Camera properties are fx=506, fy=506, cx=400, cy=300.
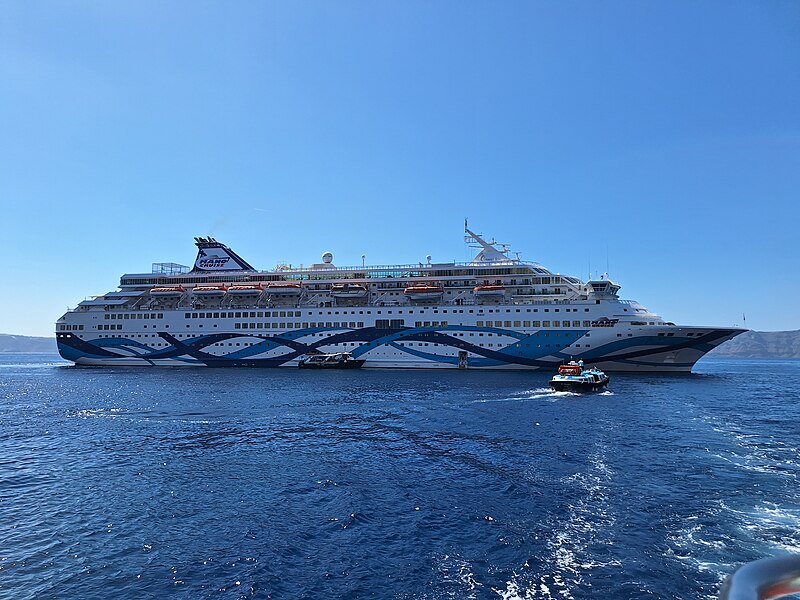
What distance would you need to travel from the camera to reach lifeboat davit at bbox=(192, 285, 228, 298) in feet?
224

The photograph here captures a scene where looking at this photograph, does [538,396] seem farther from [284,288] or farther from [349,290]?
[284,288]

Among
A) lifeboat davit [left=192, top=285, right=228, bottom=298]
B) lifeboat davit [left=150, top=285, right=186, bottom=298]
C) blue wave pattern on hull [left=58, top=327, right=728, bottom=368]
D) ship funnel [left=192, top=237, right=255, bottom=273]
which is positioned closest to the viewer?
blue wave pattern on hull [left=58, top=327, right=728, bottom=368]

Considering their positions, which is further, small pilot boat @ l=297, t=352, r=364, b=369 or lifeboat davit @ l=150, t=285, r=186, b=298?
lifeboat davit @ l=150, t=285, r=186, b=298

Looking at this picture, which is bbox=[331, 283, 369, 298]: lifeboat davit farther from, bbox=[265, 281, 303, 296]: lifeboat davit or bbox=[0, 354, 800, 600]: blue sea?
bbox=[0, 354, 800, 600]: blue sea

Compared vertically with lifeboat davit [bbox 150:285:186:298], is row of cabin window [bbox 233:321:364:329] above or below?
below

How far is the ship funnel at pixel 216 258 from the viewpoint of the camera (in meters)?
74.6

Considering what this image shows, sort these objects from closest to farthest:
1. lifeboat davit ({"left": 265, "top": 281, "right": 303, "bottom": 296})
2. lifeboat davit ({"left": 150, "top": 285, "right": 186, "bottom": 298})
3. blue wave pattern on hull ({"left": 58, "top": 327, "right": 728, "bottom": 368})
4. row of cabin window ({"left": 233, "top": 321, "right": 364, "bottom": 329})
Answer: blue wave pattern on hull ({"left": 58, "top": 327, "right": 728, "bottom": 368})
row of cabin window ({"left": 233, "top": 321, "right": 364, "bottom": 329})
lifeboat davit ({"left": 265, "top": 281, "right": 303, "bottom": 296})
lifeboat davit ({"left": 150, "top": 285, "right": 186, "bottom": 298})

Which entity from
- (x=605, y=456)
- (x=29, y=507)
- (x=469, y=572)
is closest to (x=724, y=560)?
(x=469, y=572)

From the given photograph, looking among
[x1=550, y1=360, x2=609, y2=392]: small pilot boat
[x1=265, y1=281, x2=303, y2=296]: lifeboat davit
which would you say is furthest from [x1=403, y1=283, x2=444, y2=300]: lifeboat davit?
[x1=550, y1=360, x2=609, y2=392]: small pilot boat

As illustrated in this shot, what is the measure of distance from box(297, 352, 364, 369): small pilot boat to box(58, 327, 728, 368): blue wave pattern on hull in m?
0.97

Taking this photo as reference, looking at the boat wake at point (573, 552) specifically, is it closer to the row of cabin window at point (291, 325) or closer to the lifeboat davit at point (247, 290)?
the row of cabin window at point (291, 325)

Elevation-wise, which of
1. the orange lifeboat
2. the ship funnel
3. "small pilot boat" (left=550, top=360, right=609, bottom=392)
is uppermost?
the ship funnel

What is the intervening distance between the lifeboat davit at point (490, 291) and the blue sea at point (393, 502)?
1171 inches

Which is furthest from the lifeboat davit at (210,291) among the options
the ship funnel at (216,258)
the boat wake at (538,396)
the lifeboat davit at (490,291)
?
the boat wake at (538,396)
